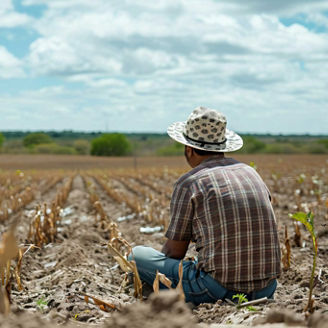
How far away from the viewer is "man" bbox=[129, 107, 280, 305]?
10.7ft

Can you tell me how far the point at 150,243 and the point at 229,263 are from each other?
3.16 m

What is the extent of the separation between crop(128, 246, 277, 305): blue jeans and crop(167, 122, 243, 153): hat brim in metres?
0.88

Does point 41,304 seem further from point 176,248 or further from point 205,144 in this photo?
point 205,144

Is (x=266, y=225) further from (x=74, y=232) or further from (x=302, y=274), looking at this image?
(x=74, y=232)

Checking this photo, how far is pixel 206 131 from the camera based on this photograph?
351 centimetres

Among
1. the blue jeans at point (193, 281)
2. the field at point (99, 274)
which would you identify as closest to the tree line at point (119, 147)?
the field at point (99, 274)

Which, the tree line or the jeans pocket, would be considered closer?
the jeans pocket

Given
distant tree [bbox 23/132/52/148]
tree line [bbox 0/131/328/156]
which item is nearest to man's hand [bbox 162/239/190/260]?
tree line [bbox 0/131/328/156]

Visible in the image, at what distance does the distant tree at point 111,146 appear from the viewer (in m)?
86.6

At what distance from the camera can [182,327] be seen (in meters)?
1.85

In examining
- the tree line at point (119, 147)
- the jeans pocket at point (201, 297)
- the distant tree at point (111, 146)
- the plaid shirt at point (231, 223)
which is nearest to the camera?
the plaid shirt at point (231, 223)

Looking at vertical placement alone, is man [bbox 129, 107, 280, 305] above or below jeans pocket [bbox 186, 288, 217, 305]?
above

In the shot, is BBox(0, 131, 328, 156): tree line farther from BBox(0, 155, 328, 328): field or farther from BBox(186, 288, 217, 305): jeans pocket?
BBox(186, 288, 217, 305): jeans pocket

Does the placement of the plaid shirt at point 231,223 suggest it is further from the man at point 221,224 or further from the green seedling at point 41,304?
the green seedling at point 41,304
